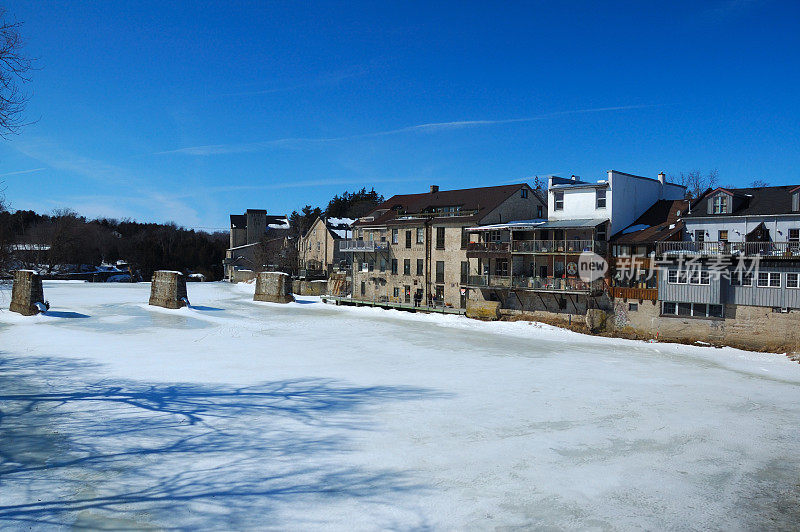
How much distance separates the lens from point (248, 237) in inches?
4063

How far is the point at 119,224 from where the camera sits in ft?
498

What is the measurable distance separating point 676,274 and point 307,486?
95.2 ft

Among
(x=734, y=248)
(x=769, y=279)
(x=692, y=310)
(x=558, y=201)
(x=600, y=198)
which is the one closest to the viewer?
(x=769, y=279)

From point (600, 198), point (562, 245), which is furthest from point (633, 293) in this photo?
point (600, 198)

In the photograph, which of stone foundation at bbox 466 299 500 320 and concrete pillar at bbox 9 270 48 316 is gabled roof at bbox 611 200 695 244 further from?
Result: concrete pillar at bbox 9 270 48 316

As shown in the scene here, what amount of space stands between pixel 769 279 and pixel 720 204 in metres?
5.67

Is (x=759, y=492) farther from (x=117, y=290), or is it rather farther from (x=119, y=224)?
(x=119, y=224)

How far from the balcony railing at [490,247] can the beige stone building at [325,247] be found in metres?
24.2

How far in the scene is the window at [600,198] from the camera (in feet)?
126

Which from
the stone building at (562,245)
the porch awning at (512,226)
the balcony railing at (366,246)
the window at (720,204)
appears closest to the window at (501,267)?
the stone building at (562,245)

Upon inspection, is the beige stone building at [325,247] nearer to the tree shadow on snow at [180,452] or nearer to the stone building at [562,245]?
the stone building at [562,245]

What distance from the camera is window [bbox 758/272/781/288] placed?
2998 centimetres

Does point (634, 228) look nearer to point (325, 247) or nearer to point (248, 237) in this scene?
point (325, 247)

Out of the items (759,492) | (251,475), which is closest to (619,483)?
(759,492)
